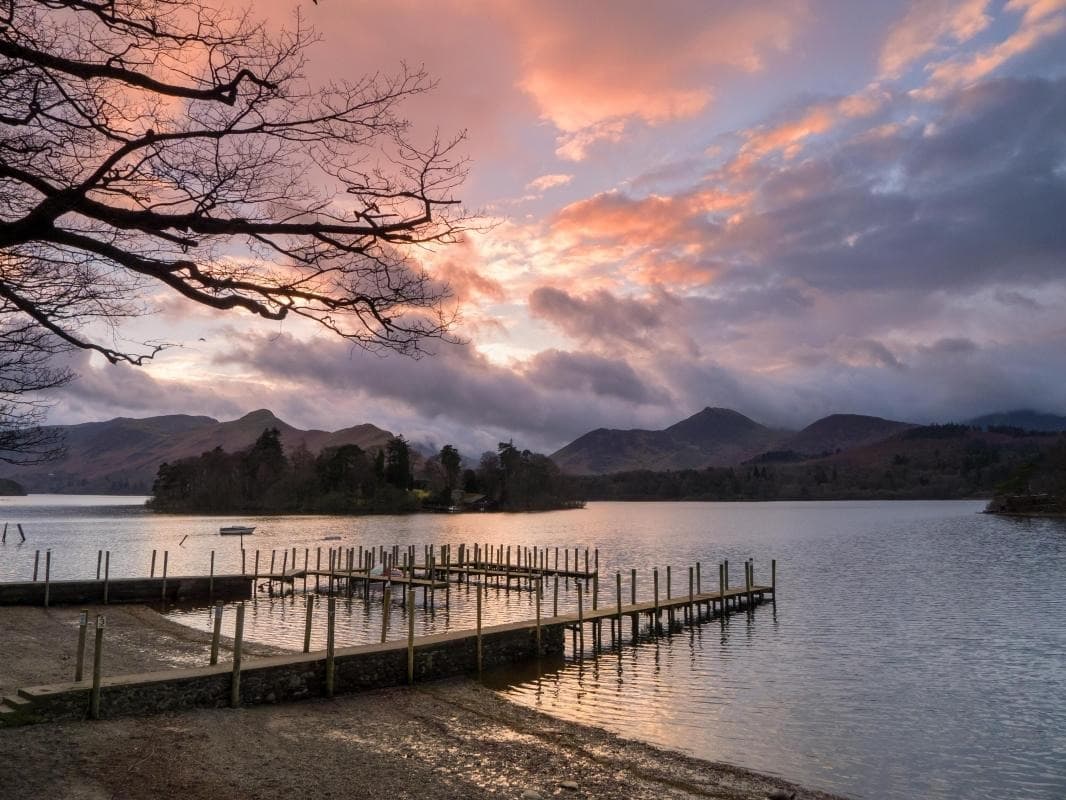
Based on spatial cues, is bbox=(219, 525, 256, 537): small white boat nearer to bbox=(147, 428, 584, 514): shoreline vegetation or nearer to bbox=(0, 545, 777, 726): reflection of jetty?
bbox=(0, 545, 777, 726): reflection of jetty

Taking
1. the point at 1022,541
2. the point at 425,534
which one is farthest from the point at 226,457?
the point at 1022,541

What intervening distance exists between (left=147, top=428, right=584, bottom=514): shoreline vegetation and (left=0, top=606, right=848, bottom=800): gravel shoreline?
4732 inches

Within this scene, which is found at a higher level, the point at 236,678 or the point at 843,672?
the point at 236,678

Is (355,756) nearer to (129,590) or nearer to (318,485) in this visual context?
(129,590)

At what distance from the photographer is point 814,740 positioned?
Result: 614 inches

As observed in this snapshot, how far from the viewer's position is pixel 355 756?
12.1 m

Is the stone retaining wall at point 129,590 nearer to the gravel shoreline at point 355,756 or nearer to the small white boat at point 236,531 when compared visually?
the gravel shoreline at point 355,756

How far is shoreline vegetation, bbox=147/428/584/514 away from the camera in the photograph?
135750 mm

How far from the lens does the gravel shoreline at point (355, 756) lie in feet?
33.1

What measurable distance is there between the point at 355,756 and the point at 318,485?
129 metres

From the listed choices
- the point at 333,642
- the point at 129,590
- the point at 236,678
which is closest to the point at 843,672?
the point at 333,642

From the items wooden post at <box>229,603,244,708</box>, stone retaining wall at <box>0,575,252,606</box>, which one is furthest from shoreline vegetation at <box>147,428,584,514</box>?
wooden post at <box>229,603,244,708</box>

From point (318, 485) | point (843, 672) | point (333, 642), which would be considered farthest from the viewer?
point (318, 485)

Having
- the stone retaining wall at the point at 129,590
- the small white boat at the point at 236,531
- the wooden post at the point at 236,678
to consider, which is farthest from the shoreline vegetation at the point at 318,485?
the wooden post at the point at 236,678
